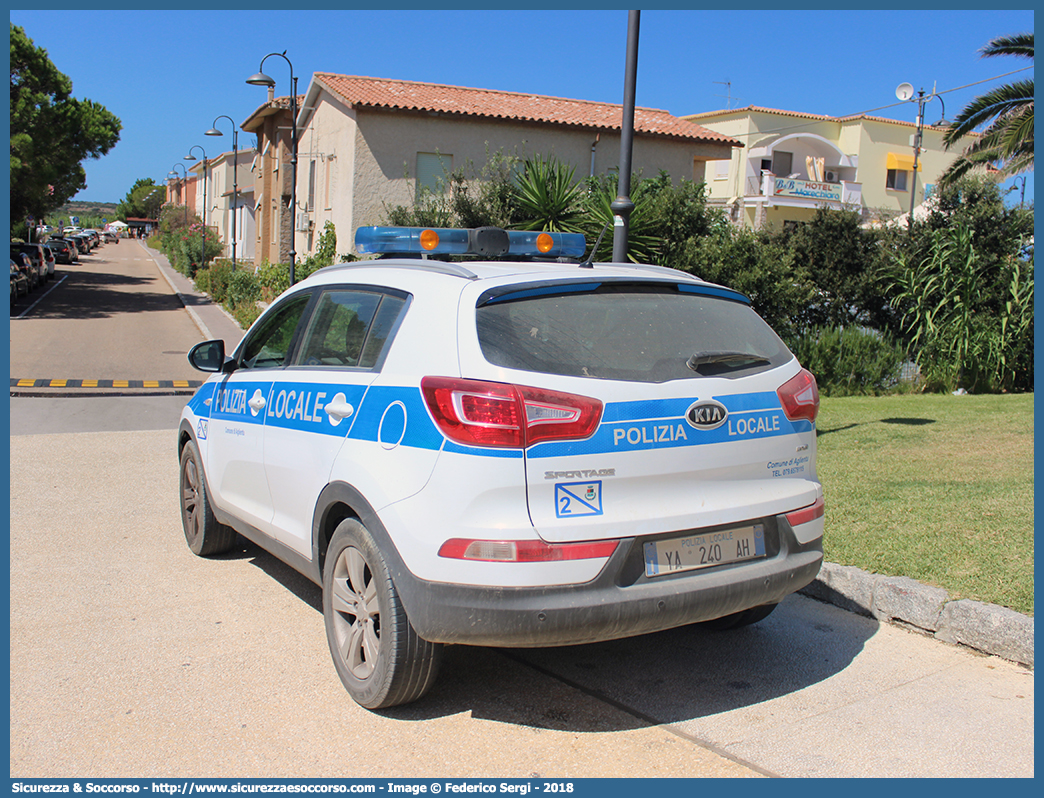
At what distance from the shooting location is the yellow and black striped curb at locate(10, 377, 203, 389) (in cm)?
1433

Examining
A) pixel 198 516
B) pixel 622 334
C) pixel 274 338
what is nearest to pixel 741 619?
pixel 622 334

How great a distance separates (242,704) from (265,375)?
1.67 metres

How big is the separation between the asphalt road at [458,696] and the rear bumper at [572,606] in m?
0.45

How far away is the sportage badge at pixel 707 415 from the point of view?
3342 millimetres

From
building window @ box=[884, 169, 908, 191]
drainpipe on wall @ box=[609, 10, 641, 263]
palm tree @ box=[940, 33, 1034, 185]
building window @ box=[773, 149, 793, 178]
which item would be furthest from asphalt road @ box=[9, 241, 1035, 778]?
building window @ box=[884, 169, 908, 191]

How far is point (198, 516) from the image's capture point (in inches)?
215

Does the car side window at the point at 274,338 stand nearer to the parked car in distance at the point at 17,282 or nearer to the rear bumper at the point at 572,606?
the rear bumper at the point at 572,606

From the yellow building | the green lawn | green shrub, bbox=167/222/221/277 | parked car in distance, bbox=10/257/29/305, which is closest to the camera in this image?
the green lawn

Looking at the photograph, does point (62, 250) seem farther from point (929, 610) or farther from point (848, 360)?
point (929, 610)

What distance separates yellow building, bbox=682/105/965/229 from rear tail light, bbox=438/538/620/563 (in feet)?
150

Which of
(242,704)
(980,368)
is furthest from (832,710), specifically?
(980,368)

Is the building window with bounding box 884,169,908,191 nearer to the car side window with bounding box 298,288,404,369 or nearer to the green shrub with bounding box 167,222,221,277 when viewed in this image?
the green shrub with bounding box 167,222,221,277

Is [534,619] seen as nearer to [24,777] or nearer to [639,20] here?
[24,777]

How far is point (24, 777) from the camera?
3.04 m
